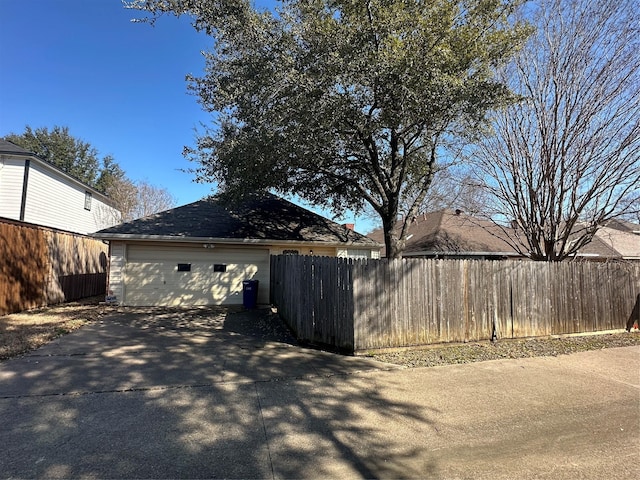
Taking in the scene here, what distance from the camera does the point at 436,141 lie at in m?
9.93

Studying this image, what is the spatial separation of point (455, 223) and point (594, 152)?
33.2ft

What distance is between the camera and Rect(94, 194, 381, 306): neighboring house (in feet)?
41.1

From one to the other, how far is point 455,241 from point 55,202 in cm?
2048

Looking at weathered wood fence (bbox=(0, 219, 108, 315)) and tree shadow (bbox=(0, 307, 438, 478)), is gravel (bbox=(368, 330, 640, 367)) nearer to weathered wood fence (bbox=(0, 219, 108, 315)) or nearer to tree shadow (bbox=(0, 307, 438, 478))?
tree shadow (bbox=(0, 307, 438, 478))

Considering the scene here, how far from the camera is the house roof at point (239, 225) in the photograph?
12625 mm

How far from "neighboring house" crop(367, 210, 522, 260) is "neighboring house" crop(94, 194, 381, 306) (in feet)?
15.3

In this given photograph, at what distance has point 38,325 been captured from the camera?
338 inches

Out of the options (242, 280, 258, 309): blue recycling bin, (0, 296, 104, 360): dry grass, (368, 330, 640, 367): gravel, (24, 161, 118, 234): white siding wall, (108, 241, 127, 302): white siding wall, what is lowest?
(368, 330, 640, 367): gravel

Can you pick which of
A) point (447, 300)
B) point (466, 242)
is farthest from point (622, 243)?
point (447, 300)

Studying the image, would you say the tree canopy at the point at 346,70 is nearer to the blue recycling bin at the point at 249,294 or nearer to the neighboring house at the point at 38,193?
the blue recycling bin at the point at 249,294

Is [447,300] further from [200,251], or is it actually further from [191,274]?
[191,274]

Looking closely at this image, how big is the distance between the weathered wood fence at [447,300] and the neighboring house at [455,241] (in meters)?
8.04

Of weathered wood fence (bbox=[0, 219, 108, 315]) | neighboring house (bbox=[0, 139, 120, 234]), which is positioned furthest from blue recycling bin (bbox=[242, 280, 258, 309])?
neighboring house (bbox=[0, 139, 120, 234])

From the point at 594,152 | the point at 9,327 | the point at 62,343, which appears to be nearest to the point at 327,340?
the point at 62,343
